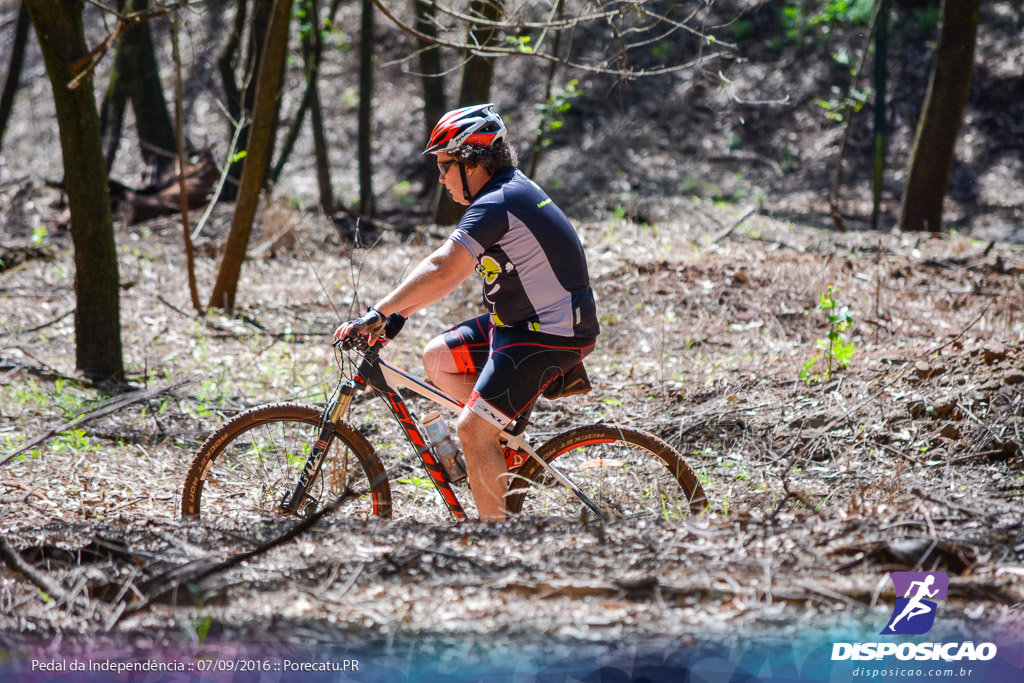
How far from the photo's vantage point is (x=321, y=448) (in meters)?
3.83

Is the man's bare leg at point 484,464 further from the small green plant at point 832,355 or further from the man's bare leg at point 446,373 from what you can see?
the small green plant at point 832,355

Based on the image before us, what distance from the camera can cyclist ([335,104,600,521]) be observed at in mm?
3535

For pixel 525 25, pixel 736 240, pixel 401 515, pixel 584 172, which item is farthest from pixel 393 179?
pixel 401 515

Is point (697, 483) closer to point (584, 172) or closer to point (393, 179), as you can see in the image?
point (584, 172)

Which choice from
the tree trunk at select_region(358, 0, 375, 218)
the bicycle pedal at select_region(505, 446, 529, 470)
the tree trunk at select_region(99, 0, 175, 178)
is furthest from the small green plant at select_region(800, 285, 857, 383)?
the tree trunk at select_region(99, 0, 175, 178)

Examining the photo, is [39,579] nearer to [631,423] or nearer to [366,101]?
[631,423]

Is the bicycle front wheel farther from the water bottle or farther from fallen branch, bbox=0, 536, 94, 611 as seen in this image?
fallen branch, bbox=0, 536, 94, 611

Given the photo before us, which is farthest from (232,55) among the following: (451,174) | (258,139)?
(451,174)

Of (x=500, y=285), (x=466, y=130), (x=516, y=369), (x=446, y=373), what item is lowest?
(x=446, y=373)

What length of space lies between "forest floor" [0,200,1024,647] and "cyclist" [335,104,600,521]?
0.49 m

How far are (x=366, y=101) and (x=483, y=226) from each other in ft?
37.4

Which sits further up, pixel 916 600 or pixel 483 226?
pixel 483 226

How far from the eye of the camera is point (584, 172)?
57.4ft

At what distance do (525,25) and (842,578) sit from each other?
4059 mm
